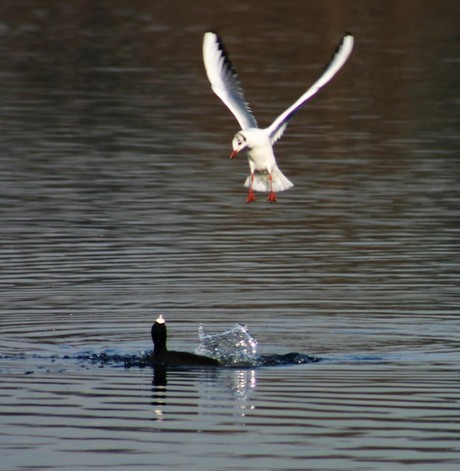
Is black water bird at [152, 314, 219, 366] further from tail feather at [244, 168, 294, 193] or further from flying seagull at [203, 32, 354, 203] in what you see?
tail feather at [244, 168, 294, 193]

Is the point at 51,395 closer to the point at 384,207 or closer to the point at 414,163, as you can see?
the point at 384,207

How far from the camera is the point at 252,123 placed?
17.7 meters

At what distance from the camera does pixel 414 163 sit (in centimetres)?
2842

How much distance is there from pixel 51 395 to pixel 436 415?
10.2 ft

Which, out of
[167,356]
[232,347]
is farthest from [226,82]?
[167,356]

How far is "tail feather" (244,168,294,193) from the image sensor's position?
17125 millimetres

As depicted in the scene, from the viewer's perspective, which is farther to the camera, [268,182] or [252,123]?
[252,123]

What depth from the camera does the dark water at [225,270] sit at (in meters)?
12.6

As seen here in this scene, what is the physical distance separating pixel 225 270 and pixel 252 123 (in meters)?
2.23

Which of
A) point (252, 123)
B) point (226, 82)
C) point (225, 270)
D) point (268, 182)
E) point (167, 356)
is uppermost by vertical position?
point (226, 82)

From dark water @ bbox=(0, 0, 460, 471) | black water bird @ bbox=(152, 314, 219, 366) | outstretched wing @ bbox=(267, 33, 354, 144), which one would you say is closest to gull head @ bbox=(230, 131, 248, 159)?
outstretched wing @ bbox=(267, 33, 354, 144)

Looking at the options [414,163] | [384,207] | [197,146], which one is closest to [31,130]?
[197,146]

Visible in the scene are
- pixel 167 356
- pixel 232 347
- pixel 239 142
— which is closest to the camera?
pixel 167 356

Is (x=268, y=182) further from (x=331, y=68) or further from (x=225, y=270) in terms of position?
(x=225, y=270)
